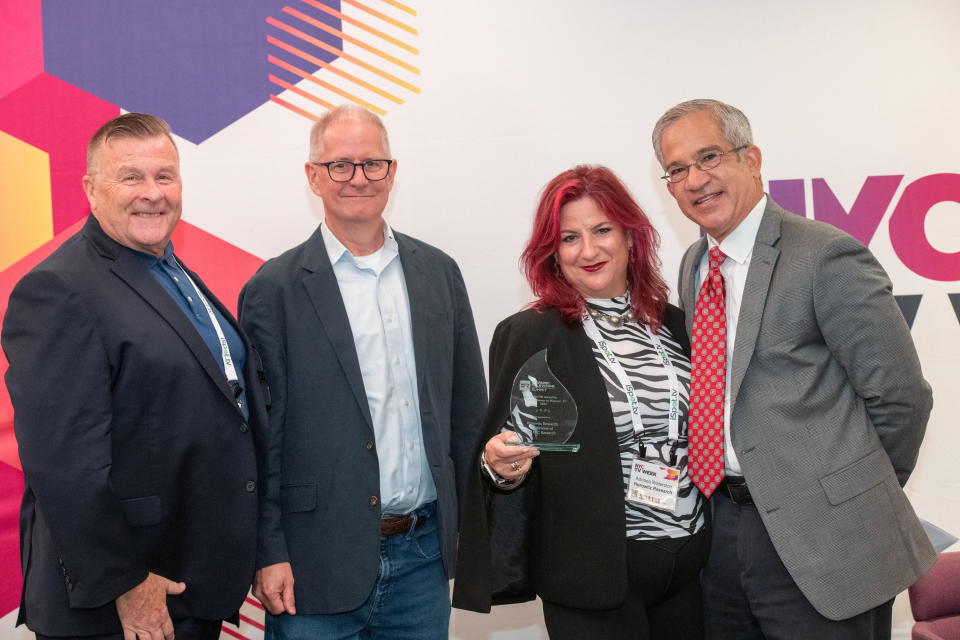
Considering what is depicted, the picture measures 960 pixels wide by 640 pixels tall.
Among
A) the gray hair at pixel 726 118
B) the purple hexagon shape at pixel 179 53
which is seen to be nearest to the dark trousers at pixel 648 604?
the gray hair at pixel 726 118

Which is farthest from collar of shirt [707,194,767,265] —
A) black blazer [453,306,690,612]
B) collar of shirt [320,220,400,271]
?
collar of shirt [320,220,400,271]

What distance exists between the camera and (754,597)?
6.15ft

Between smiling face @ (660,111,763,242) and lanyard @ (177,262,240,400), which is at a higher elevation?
smiling face @ (660,111,763,242)

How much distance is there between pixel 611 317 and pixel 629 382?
22 centimetres

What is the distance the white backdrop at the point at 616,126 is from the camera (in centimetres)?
311

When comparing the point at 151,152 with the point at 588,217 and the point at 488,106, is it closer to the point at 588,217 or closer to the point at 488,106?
the point at 588,217

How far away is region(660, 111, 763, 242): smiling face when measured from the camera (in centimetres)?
203

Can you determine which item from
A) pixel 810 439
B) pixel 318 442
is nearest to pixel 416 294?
pixel 318 442

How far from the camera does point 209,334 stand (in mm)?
1887

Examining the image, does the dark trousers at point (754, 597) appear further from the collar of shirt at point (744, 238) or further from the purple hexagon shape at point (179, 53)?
the purple hexagon shape at point (179, 53)

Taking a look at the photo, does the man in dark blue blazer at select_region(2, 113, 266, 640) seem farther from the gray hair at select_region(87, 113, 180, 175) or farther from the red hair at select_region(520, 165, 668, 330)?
the red hair at select_region(520, 165, 668, 330)

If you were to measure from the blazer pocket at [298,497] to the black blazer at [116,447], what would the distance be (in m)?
0.16

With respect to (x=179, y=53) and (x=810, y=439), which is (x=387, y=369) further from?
(x=179, y=53)

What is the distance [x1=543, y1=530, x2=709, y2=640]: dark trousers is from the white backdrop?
57.6 inches
